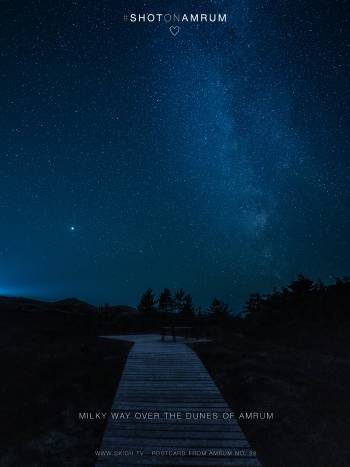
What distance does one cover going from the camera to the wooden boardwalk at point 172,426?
5.01 metres

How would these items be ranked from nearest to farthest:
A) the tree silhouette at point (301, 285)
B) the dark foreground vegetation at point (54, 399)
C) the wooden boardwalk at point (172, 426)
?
1. the wooden boardwalk at point (172, 426)
2. the dark foreground vegetation at point (54, 399)
3. the tree silhouette at point (301, 285)

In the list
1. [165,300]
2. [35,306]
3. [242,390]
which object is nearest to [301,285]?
[242,390]

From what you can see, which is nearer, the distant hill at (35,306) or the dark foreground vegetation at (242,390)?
the dark foreground vegetation at (242,390)

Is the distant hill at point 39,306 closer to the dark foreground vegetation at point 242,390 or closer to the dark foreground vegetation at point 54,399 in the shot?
the dark foreground vegetation at point 242,390

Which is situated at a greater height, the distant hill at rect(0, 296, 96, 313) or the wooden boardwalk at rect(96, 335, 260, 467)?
the distant hill at rect(0, 296, 96, 313)

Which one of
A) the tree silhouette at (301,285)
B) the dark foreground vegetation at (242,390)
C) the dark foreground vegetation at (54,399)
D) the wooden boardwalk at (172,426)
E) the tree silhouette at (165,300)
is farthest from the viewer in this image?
the tree silhouette at (165,300)

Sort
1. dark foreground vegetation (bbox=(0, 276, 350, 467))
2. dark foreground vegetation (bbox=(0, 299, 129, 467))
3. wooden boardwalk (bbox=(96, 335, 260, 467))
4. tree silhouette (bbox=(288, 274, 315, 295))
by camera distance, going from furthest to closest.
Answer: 1. tree silhouette (bbox=(288, 274, 315, 295))
2. dark foreground vegetation (bbox=(0, 276, 350, 467))
3. dark foreground vegetation (bbox=(0, 299, 129, 467))
4. wooden boardwalk (bbox=(96, 335, 260, 467))

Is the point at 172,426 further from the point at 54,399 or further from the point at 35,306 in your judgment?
the point at 35,306

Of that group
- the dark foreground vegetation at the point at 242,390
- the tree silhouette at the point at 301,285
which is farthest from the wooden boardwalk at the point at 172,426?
the tree silhouette at the point at 301,285

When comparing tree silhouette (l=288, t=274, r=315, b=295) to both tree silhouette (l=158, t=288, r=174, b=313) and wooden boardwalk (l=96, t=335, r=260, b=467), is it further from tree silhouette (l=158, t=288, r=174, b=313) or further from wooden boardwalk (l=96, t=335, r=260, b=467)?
tree silhouette (l=158, t=288, r=174, b=313)

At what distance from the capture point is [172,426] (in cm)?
599

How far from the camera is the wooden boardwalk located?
5.01 metres

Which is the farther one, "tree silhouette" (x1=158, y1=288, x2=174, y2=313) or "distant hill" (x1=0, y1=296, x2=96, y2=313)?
"tree silhouette" (x1=158, y1=288, x2=174, y2=313)

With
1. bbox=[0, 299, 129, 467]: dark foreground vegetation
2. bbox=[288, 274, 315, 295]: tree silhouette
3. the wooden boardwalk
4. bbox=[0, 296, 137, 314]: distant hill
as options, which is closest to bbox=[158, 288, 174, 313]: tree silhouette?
bbox=[0, 296, 137, 314]: distant hill
